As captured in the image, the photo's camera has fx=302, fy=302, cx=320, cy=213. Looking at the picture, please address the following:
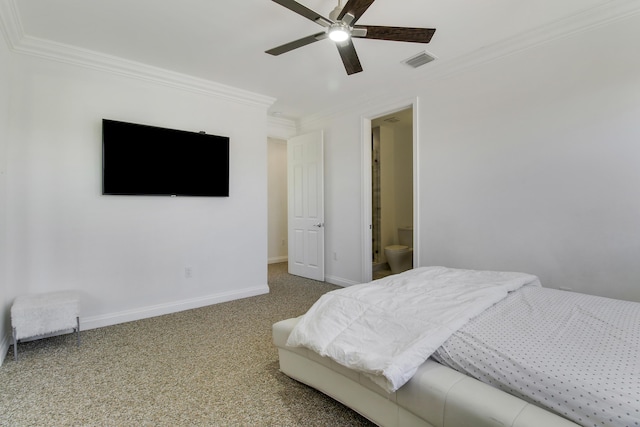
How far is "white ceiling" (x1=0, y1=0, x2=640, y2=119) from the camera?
228 cm

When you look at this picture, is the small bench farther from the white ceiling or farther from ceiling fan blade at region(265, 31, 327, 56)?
ceiling fan blade at region(265, 31, 327, 56)

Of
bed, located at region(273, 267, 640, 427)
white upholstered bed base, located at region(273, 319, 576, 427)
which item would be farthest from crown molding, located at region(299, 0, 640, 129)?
white upholstered bed base, located at region(273, 319, 576, 427)

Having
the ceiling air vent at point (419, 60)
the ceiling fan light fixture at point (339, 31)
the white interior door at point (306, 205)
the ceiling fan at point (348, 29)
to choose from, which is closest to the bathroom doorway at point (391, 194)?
the white interior door at point (306, 205)

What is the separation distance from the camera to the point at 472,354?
1.30 meters

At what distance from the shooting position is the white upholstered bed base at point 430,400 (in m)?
1.06

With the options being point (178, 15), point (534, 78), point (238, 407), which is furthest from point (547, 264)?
point (178, 15)

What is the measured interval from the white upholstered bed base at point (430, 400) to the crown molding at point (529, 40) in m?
2.87

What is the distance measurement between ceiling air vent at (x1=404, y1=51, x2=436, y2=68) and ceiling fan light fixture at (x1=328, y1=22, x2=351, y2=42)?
128 centimetres

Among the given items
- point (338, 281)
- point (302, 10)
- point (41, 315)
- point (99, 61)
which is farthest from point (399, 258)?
point (99, 61)

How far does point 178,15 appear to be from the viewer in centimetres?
237

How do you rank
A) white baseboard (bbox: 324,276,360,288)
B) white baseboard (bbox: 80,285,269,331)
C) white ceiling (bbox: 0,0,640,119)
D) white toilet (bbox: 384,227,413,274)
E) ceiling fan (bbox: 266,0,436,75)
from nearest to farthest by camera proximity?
1. ceiling fan (bbox: 266,0,436,75)
2. white ceiling (bbox: 0,0,640,119)
3. white baseboard (bbox: 80,285,269,331)
4. white baseboard (bbox: 324,276,360,288)
5. white toilet (bbox: 384,227,413,274)

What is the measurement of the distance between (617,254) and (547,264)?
0.45m

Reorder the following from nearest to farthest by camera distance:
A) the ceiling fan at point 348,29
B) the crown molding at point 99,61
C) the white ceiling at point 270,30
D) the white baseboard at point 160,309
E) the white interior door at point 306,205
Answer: the ceiling fan at point 348,29 < the white ceiling at point 270,30 < the crown molding at point 99,61 < the white baseboard at point 160,309 < the white interior door at point 306,205

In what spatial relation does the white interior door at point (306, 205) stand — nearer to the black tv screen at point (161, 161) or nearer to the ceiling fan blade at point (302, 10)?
the black tv screen at point (161, 161)
